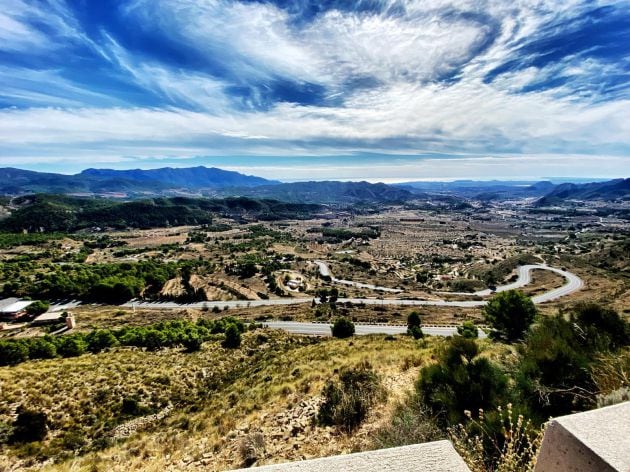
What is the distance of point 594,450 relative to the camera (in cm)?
211

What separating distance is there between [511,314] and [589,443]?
26.3 meters

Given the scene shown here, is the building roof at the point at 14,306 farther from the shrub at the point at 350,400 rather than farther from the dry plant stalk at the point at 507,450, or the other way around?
the dry plant stalk at the point at 507,450

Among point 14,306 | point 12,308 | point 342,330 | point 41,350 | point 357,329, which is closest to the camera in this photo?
point 41,350

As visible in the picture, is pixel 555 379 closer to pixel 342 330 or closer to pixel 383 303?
pixel 342 330

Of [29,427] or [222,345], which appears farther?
[222,345]

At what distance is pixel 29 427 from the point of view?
12.5 m

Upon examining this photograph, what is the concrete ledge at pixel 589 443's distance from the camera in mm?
2064

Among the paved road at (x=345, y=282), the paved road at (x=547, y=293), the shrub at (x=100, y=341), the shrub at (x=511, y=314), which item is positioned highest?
the shrub at (x=511, y=314)

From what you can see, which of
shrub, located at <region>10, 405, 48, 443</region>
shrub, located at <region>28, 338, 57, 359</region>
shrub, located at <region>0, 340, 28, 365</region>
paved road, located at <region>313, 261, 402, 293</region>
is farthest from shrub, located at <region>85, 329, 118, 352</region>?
paved road, located at <region>313, 261, 402, 293</region>

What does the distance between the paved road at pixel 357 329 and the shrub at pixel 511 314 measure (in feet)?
39.9

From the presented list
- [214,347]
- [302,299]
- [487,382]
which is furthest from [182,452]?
[302,299]

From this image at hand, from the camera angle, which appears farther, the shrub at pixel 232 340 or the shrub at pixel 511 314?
the shrub at pixel 232 340

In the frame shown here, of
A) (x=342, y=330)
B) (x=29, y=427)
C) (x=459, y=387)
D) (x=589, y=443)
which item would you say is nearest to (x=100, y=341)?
(x=29, y=427)

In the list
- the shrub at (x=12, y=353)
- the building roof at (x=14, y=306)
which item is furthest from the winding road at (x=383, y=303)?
the shrub at (x=12, y=353)
